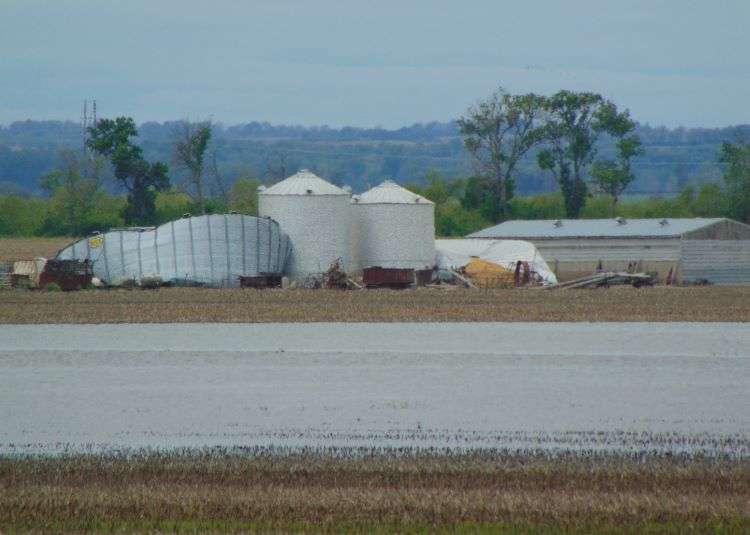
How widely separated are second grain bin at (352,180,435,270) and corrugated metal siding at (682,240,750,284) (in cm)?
1129

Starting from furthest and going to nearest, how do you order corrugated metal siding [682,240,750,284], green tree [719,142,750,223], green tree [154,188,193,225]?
green tree [719,142,750,223]
green tree [154,188,193,225]
corrugated metal siding [682,240,750,284]

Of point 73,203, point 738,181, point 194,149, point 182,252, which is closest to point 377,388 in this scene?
point 182,252

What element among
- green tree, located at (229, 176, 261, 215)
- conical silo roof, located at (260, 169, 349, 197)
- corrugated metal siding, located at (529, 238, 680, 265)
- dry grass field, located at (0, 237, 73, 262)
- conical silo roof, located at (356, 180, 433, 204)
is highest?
conical silo roof, located at (260, 169, 349, 197)

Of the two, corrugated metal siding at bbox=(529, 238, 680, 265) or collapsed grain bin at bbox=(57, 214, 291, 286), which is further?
corrugated metal siding at bbox=(529, 238, 680, 265)

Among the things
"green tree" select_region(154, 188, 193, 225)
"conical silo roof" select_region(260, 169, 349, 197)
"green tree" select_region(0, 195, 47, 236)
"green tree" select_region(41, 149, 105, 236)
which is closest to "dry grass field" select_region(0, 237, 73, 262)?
"green tree" select_region(41, 149, 105, 236)

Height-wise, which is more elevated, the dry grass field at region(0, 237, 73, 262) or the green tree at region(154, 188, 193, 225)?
the green tree at region(154, 188, 193, 225)

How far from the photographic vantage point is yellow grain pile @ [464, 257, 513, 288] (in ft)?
165

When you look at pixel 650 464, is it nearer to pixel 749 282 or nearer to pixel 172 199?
pixel 749 282

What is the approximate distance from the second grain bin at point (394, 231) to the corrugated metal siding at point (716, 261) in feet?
37.0

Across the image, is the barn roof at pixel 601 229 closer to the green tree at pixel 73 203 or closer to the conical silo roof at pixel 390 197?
the conical silo roof at pixel 390 197

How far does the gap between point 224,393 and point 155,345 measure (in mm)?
7571

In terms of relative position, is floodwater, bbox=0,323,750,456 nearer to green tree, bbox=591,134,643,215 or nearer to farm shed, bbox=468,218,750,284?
farm shed, bbox=468,218,750,284

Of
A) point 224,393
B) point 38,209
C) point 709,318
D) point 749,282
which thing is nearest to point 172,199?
point 38,209

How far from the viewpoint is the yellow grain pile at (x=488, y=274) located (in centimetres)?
5025
